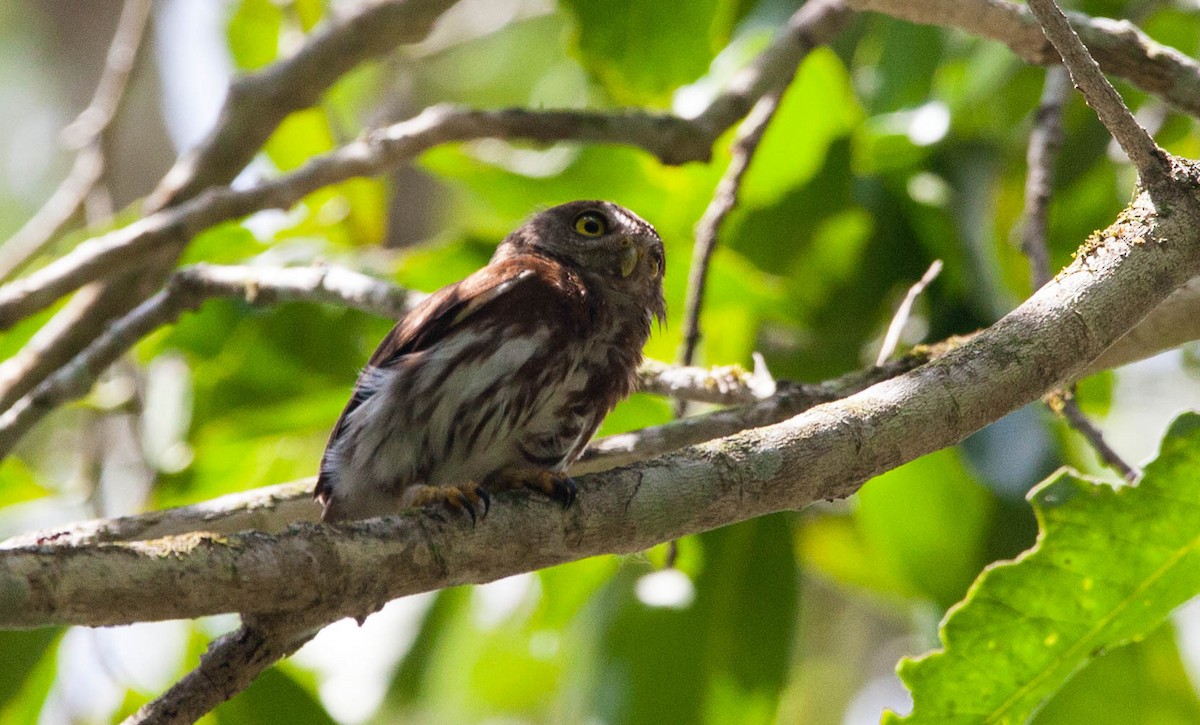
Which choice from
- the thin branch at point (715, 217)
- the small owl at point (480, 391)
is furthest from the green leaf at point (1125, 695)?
the small owl at point (480, 391)

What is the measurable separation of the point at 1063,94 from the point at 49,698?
371cm

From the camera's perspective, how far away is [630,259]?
3881mm

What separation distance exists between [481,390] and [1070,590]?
1.51m

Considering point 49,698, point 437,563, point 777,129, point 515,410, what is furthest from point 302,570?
point 777,129

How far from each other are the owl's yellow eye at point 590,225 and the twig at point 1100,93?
1805 millimetres

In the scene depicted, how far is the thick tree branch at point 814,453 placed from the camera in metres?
2.12

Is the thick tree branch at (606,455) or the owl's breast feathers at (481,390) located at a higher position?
the owl's breast feathers at (481,390)

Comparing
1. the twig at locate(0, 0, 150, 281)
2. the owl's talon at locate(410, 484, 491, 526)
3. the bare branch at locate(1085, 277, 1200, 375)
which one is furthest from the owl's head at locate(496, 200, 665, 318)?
the twig at locate(0, 0, 150, 281)

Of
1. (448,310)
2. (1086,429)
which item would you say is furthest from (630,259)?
(1086,429)

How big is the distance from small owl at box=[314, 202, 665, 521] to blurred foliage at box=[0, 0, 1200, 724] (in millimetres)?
813

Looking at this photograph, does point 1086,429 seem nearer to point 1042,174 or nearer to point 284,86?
point 1042,174

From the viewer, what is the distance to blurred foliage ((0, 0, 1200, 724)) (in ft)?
14.1

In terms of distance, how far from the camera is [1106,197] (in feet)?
16.0

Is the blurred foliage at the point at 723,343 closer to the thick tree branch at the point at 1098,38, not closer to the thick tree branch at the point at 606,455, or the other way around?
the thick tree branch at the point at 606,455
